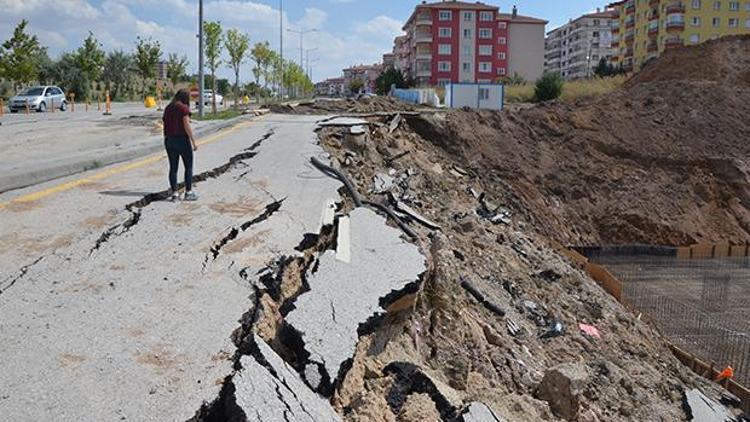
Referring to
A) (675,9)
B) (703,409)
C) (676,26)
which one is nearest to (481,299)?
(703,409)

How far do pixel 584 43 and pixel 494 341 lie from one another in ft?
429

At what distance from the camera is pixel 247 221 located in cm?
714

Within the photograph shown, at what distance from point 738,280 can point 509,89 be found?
38.4m

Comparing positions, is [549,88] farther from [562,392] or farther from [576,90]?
[562,392]

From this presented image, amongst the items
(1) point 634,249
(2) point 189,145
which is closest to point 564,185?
(1) point 634,249

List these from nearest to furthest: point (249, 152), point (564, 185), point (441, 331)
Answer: point (441, 331)
point (249, 152)
point (564, 185)

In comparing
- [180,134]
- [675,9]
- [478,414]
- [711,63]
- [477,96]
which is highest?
[675,9]

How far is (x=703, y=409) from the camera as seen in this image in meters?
7.86

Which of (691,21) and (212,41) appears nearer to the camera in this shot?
(212,41)

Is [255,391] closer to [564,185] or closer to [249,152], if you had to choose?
[249,152]

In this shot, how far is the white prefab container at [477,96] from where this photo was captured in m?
38.2

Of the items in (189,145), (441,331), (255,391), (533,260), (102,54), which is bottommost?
(533,260)

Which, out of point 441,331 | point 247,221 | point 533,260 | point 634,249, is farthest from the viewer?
point 634,249

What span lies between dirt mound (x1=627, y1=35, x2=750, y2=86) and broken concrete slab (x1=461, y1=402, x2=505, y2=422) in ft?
113
